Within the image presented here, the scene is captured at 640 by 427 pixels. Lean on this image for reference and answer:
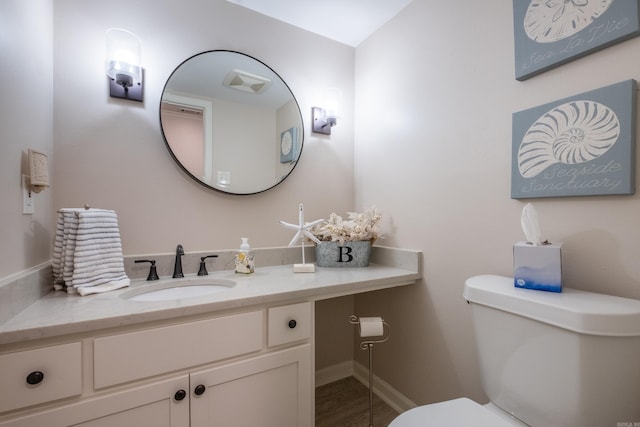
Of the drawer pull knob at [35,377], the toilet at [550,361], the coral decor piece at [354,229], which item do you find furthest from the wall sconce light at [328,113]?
the drawer pull knob at [35,377]

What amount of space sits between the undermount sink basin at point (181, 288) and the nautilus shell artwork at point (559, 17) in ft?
5.01

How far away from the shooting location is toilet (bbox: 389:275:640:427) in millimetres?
705

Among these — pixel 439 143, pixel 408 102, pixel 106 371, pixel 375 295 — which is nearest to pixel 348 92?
pixel 408 102

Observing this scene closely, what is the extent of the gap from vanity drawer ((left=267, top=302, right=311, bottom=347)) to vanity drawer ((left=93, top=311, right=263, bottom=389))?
5 centimetres

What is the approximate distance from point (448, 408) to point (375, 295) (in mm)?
907

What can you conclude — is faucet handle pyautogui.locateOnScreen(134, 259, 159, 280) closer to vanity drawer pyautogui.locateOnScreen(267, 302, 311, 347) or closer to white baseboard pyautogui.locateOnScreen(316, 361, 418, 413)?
vanity drawer pyautogui.locateOnScreen(267, 302, 311, 347)

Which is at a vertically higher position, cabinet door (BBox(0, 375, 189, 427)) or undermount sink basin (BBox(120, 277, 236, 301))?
undermount sink basin (BBox(120, 277, 236, 301))

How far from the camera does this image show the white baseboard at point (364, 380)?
1.56 metres

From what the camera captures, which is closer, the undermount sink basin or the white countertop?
the white countertop

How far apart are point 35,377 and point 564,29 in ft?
6.15

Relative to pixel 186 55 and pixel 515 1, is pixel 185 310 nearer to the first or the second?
pixel 186 55

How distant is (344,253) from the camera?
5.14ft

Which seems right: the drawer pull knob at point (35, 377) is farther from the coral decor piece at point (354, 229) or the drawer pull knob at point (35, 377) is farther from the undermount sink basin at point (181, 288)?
the coral decor piece at point (354, 229)

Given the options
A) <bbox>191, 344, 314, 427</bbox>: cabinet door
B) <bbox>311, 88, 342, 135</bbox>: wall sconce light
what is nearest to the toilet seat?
<bbox>191, 344, 314, 427</bbox>: cabinet door
